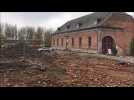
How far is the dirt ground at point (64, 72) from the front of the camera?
556 centimetres

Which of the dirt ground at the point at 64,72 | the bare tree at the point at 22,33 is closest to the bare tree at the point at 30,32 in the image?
the bare tree at the point at 22,33

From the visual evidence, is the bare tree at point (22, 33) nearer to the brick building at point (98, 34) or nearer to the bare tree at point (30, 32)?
the bare tree at point (30, 32)

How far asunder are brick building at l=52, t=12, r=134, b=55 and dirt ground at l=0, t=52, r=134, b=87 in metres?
0.62

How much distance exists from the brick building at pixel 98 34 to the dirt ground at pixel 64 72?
24.2 inches

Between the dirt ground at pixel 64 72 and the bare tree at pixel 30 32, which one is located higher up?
the bare tree at pixel 30 32

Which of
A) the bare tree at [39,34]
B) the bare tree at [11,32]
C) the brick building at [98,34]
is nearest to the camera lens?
the bare tree at [11,32]

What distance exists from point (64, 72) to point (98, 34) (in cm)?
537

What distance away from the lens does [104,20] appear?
11.7m

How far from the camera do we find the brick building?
7.12 metres

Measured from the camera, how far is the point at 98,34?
1144 centimetres
